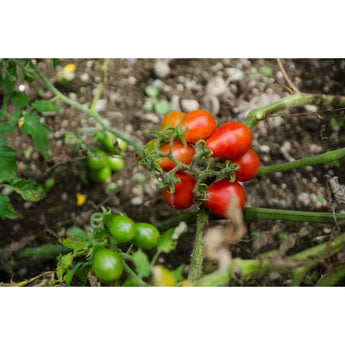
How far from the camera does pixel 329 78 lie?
3.07ft

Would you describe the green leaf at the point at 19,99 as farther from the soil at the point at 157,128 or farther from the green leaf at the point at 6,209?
the green leaf at the point at 6,209

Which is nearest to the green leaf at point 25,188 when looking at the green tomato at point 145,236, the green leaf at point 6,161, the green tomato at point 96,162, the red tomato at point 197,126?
the green leaf at point 6,161

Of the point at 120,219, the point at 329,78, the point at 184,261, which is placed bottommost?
the point at 184,261

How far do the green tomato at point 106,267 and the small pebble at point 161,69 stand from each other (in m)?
0.44

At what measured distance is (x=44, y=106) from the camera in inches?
37.6

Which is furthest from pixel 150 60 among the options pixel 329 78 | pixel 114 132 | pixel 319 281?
pixel 319 281

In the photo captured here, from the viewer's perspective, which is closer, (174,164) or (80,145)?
(174,164)

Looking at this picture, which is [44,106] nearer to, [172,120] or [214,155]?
[172,120]

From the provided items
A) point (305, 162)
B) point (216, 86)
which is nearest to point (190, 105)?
point (216, 86)

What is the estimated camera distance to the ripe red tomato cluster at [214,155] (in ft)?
2.76

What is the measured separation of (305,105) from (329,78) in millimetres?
76

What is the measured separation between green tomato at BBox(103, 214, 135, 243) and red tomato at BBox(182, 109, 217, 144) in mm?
216

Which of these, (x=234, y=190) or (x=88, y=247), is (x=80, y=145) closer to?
(x=88, y=247)

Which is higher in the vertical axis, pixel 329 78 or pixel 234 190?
pixel 329 78
